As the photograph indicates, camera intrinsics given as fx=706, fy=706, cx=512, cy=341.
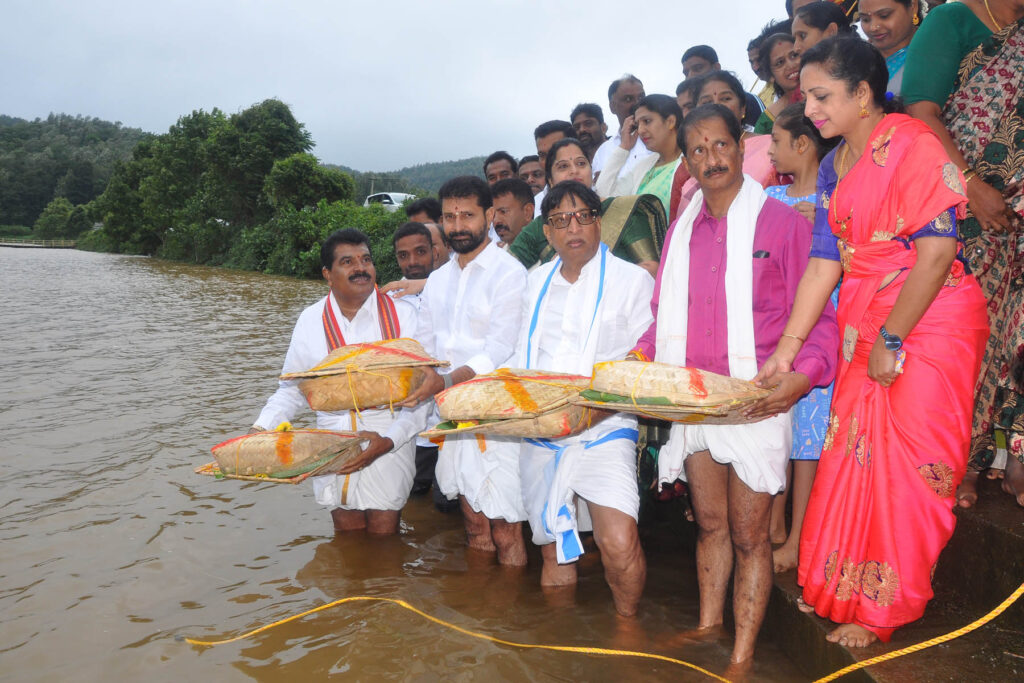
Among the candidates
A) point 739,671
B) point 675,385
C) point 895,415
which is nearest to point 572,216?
point 675,385

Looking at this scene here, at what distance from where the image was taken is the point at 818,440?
3186mm

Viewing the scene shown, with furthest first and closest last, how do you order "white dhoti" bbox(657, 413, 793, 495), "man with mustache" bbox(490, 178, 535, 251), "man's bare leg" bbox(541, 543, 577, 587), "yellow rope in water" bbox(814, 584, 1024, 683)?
"man with mustache" bbox(490, 178, 535, 251) < "man's bare leg" bbox(541, 543, 577, 587) < "white dhoti" bbox(657, 413, 793, 495) < "yellow rope in water" bbox(814, 584, 1024, 683)

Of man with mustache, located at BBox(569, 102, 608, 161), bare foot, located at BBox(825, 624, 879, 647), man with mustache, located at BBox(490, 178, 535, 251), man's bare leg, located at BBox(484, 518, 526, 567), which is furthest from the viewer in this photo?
man with mustache, located at BBox(569, 102, 608, 161)

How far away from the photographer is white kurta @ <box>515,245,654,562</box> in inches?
139

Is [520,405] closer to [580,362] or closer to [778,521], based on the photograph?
[580,362]

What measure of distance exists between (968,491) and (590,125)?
5.32 meters

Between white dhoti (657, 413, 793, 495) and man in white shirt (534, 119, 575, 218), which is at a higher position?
man in white shirt (534, 119, 575, 218)

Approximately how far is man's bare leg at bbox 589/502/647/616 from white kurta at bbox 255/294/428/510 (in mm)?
1732

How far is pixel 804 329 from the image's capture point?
2.84m

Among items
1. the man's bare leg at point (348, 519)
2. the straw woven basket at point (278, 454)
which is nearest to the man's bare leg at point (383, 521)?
the man's bare leg at point (348, 519)

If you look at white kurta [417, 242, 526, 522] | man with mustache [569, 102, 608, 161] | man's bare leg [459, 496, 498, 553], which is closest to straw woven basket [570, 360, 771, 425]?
white kurta [417, 242, 526, 522]

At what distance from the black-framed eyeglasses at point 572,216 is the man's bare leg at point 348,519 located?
2.61 meters

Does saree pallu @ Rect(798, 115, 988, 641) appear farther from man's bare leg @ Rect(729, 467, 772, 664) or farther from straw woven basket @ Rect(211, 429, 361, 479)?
straw woven basket @ Rect(211, 429, 361, 479)

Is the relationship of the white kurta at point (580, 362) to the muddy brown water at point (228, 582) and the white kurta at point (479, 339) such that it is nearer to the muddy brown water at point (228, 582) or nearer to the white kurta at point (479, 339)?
the white kurta at point (479, 339)
